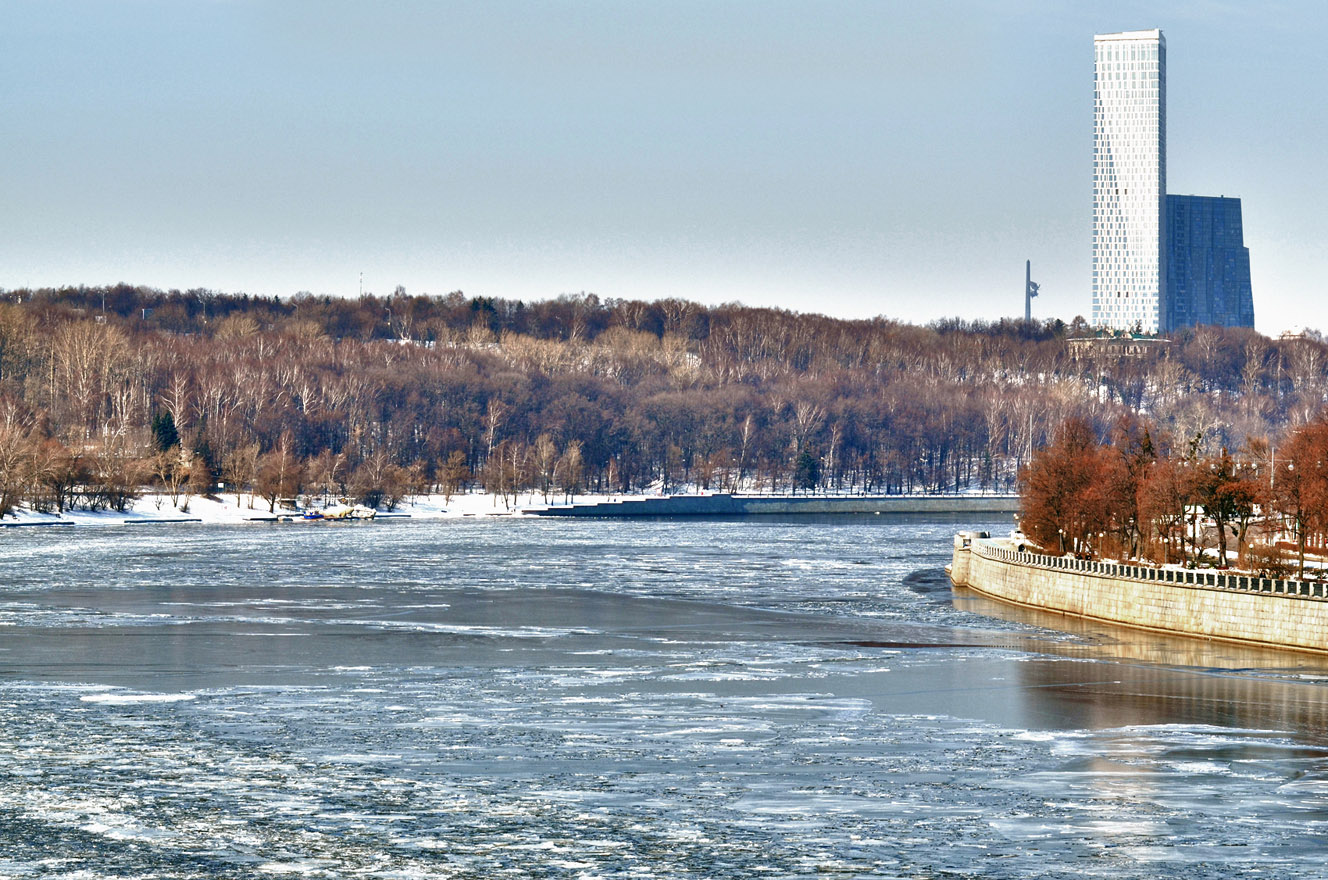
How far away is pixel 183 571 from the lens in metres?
61.0

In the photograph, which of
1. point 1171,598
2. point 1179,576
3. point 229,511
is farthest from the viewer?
point 229,511

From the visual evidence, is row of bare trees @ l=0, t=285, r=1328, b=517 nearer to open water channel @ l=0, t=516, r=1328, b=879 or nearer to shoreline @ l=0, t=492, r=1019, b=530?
shoreline @ l=0, t=492, r=1019, b=530

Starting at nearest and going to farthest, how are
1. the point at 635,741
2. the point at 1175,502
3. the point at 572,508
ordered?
the point at 635,741 → the point at 1175,502 → the point at 572,508

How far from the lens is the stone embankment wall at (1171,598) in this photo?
127ft

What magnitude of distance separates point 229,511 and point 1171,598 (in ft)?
280

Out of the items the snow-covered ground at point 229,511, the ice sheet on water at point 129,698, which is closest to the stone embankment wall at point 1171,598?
the ice sheet on water at point 129,698

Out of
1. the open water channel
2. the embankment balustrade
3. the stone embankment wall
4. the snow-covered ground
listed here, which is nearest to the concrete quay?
the snow-covered ground

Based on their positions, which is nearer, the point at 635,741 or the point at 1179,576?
the point at 635,741

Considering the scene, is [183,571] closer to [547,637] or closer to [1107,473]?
[547,637]

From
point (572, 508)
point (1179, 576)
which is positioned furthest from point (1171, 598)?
point (572, 508)

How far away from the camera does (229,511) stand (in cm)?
11706


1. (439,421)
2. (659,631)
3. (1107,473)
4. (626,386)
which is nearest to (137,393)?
(439,421)

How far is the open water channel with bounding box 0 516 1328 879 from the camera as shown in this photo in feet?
63.1

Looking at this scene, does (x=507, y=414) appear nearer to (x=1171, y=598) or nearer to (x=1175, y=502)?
(x=1175, y=502)
